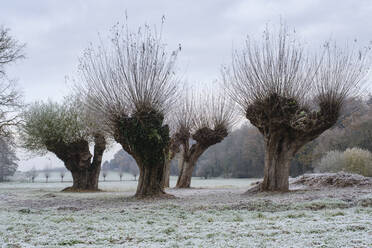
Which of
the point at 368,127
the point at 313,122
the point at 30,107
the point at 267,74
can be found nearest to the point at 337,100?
the point at 313,122

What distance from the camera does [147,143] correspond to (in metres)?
16.7

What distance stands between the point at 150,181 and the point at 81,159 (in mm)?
11801

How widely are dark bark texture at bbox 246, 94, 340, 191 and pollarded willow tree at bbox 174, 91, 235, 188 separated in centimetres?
892

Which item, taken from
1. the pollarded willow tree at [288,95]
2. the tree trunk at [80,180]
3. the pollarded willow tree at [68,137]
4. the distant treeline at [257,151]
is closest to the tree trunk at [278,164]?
the pollarded willow tree at [288,95]

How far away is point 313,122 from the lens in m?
16.9

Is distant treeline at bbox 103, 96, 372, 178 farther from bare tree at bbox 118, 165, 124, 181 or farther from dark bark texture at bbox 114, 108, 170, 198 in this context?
dark bark texture at bbox 114, 108, 170, 198

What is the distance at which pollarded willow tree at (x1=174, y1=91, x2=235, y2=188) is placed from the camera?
89.9ft

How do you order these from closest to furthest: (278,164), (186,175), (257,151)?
(278,164) → (186,175) → (257,151)

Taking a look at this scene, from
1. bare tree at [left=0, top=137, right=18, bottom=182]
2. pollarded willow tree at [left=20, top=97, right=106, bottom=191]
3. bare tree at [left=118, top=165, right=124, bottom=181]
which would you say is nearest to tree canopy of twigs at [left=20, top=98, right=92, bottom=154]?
pollarded willow tree at [left=20, top=97, right=106, bottom=191]

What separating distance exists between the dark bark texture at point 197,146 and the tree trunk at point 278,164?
30.7 ft

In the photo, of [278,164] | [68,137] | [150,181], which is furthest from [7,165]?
[278,164]

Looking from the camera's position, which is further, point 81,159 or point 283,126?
point 81,159

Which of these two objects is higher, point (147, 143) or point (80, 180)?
point (147, 143)

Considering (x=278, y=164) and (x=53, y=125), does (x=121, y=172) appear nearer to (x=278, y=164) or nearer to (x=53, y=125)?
(x=53, y=125)
